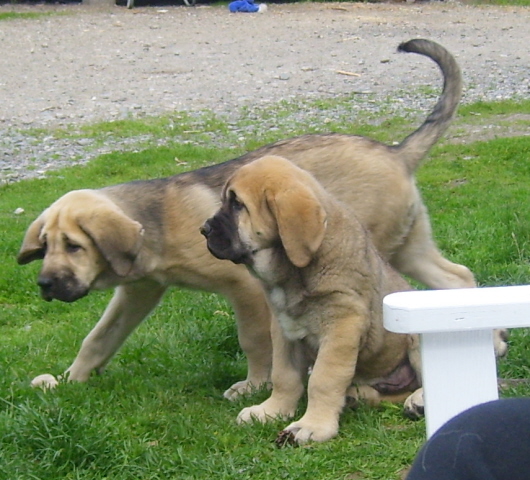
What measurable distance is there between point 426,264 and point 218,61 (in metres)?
11.4

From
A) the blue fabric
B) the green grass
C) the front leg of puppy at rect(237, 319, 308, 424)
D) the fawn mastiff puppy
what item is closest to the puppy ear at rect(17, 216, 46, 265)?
the fawn mastiff puppy

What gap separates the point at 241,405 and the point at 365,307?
2.59 ft

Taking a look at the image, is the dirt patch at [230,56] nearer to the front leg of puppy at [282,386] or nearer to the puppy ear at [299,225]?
the front leg of puppy at [282,386]

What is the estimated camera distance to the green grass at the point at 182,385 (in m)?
3.58

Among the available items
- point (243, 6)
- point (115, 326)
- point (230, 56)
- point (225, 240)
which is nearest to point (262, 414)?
point (225, 240)

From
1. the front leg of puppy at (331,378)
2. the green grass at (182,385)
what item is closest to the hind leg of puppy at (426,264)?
the green grass at (182,385)

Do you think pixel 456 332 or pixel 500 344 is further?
pixel 500 344

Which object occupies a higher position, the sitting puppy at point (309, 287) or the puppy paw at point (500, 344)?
the sitting puppy at point (309, 287)

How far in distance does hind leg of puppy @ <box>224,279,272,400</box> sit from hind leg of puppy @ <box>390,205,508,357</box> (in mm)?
1002

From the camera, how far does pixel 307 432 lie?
379cm

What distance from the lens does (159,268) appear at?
4.86 metres

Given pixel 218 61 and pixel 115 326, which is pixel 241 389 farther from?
pixel 218 61

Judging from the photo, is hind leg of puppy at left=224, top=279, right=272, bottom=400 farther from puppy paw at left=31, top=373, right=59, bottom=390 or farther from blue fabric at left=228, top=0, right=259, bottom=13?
blue fabric at left=228, top=0, right=259, bottom=13

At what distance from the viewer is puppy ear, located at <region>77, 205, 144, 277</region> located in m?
4.69
